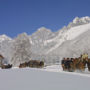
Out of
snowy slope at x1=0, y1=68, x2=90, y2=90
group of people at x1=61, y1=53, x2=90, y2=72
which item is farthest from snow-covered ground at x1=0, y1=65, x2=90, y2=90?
group of people at x1=61, y1=53, x2=90, y2=72

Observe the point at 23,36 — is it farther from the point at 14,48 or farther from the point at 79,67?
the point at 79,67

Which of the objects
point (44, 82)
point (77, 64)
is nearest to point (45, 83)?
point (44, 82)

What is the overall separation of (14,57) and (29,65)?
29.4m

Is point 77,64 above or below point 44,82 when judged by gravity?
above

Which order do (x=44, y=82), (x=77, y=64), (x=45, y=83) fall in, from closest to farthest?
(x=45, y=83) → (x=44, y=82) → (x=77, y=64)

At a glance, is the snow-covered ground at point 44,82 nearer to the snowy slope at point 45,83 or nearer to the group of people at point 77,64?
the snowy slope at point 45,83

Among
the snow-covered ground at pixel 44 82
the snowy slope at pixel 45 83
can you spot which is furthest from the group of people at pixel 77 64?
the snowy slope at pixel 45 83

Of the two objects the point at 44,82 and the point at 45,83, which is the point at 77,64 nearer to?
the point at 44,82

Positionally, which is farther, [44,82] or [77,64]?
[77,64]

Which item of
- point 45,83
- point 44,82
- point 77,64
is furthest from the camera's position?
point 77,64

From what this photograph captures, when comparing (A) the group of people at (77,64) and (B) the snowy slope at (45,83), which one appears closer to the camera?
(B) the snowy slope at (45,83)

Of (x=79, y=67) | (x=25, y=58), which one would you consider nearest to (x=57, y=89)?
Answer: (x=79, y=67)

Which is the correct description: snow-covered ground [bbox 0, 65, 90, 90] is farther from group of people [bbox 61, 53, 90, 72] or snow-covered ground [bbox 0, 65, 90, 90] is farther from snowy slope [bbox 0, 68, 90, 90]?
group of people [bbox 61, 53, 90, 72]

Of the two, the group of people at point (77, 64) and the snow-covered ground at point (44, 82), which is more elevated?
the group of people at point (77, 64)
